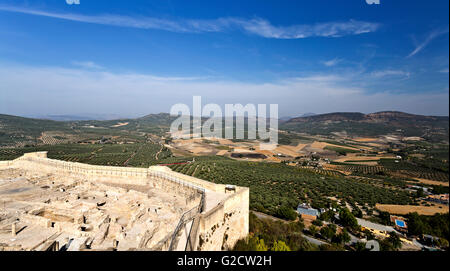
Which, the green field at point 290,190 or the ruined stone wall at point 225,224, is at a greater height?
the ruined stone wall at point 225,224

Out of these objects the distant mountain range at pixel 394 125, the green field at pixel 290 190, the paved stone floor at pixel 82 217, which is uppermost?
the distant mountain range at pixel 394 125

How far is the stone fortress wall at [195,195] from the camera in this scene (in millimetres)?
6523

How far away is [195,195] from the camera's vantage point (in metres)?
11.9

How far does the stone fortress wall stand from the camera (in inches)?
257

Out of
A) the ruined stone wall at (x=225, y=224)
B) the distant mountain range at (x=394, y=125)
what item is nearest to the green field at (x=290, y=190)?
the distant mountain range at (x=394, y=125)

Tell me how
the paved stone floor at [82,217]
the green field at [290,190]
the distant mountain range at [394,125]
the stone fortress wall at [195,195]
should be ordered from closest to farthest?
the stone fortress wall at [195,195] → the paved stone floor at [82,217] → the distant mountain range at [394,125] → the green field at [290,190]

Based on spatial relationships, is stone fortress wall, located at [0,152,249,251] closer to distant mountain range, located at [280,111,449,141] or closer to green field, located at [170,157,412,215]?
distant mountain range, located at [280,111,449,141]

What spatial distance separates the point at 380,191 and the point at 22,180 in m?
36.0

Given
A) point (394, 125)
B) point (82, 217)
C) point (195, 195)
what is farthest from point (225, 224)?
point (394, 125)

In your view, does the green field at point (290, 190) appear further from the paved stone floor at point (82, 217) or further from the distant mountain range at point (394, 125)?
the paved stone floor at point (82, 217)

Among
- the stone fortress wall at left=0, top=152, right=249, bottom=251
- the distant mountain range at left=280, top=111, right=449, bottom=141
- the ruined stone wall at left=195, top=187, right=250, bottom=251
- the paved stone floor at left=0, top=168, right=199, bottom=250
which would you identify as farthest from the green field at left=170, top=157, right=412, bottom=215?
the paved stone floor at left=0, top=168, right=199, bottom=250

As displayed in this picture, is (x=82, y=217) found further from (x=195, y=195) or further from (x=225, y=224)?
(x=225, y=224)
